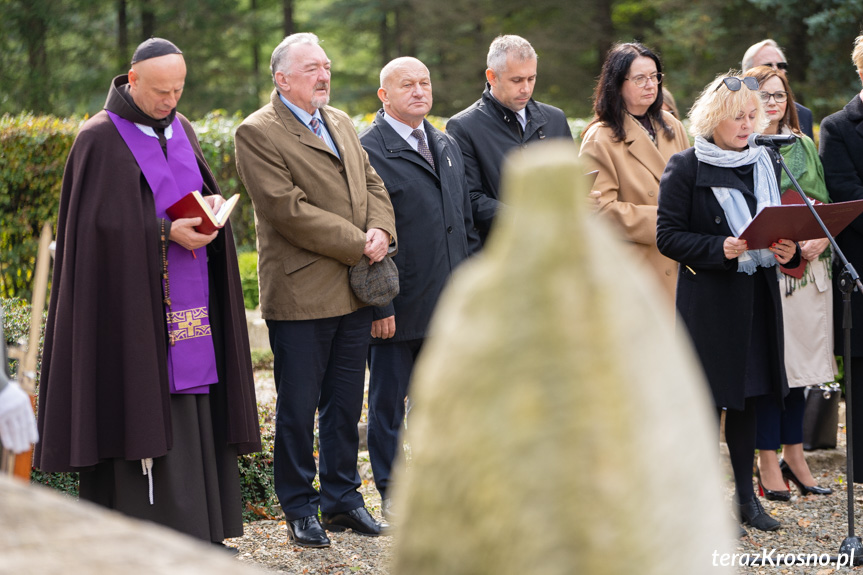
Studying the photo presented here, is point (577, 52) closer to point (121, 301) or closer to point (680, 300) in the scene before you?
point (680, 300)

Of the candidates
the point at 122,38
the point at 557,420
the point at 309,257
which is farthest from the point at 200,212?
the point at 122,38

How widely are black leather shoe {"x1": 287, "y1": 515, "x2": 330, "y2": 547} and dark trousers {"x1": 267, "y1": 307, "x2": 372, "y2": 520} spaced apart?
3 centimetres

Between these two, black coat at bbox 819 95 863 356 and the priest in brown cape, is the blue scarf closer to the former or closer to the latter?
black coat at bbox 819 95 863 356

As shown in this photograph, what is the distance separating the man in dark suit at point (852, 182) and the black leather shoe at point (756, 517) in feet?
1.84

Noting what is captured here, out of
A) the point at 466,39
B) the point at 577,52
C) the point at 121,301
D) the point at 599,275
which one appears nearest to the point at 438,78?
the point at 466,39

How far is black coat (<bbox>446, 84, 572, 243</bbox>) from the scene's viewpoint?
5.53 m

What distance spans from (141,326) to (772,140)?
10.00 ft

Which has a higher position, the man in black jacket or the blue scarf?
the man in black jacket

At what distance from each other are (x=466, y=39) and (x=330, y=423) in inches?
780

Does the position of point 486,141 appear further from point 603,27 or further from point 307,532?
point 603,27

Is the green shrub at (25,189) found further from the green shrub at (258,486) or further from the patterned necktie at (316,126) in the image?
the patterned necktie at (316,126)

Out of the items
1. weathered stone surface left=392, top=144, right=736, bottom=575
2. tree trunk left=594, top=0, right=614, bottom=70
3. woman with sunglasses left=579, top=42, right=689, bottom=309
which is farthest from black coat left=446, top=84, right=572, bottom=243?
tree trunk left=594, top=0, right=614, bottom=70

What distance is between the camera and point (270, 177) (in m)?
4.61

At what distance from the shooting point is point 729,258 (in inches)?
187
